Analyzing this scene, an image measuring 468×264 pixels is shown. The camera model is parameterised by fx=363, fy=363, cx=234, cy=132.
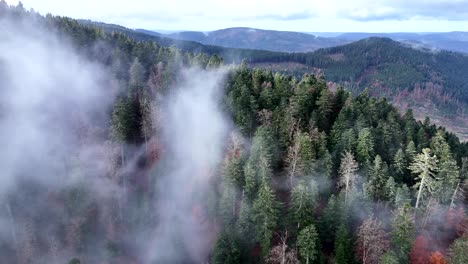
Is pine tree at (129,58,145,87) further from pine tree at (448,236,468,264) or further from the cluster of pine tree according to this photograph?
pine tree at (448,236,468,264)

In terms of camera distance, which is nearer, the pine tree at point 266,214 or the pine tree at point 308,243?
the pine tree at point 308,243

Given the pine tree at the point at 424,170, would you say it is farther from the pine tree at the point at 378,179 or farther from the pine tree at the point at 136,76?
the pine tree at the point at 136,76

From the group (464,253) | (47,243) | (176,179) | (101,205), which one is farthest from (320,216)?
(47,243)

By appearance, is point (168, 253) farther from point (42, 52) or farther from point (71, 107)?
point (42, 52)

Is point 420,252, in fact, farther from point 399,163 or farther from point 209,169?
point 209,169

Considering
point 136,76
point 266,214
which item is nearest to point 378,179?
point 266,214

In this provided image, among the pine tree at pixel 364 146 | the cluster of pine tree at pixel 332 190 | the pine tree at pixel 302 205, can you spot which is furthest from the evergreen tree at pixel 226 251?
the pine tree at pixel 364 146
